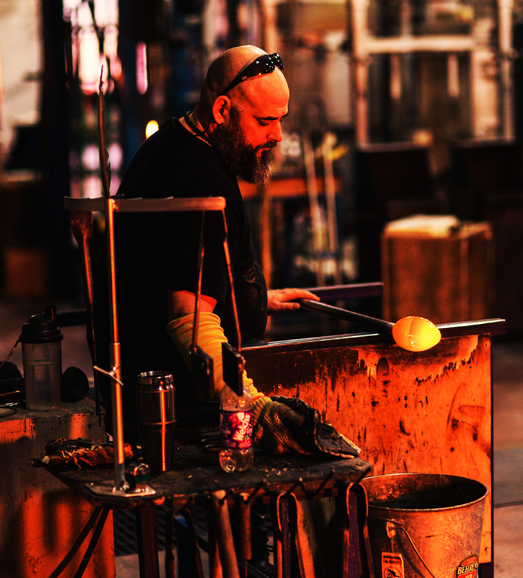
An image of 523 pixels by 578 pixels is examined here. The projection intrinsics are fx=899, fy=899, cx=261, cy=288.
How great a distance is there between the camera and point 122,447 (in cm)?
208

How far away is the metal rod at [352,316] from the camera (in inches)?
112

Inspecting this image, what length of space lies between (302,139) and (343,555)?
608cm

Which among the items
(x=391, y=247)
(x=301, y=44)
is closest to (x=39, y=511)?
(x=391, y=247)

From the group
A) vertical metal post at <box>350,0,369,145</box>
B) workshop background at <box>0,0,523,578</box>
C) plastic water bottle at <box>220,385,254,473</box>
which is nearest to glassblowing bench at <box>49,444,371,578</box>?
plastic water bottle at <box>220,385,254,473</box>

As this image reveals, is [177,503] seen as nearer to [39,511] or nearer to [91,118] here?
[39,511]

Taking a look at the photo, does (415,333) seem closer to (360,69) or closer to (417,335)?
(417,335)

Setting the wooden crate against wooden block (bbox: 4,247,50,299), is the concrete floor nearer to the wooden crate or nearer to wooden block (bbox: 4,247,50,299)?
the wooden crate

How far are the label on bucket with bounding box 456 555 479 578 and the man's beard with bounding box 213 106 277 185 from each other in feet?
4.23

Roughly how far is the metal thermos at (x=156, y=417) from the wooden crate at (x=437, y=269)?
16.0ft

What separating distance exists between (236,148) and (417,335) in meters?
0.78

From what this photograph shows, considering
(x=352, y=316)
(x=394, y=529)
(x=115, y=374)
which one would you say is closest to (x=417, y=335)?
(x=352, y=316)

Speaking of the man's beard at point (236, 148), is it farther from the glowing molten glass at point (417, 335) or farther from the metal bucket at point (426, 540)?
the metal bucket at point (426, 540)

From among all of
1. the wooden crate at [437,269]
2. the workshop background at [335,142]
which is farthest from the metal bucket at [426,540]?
the wooden crate at [437,269]

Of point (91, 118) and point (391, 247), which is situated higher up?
point (91, 118)
